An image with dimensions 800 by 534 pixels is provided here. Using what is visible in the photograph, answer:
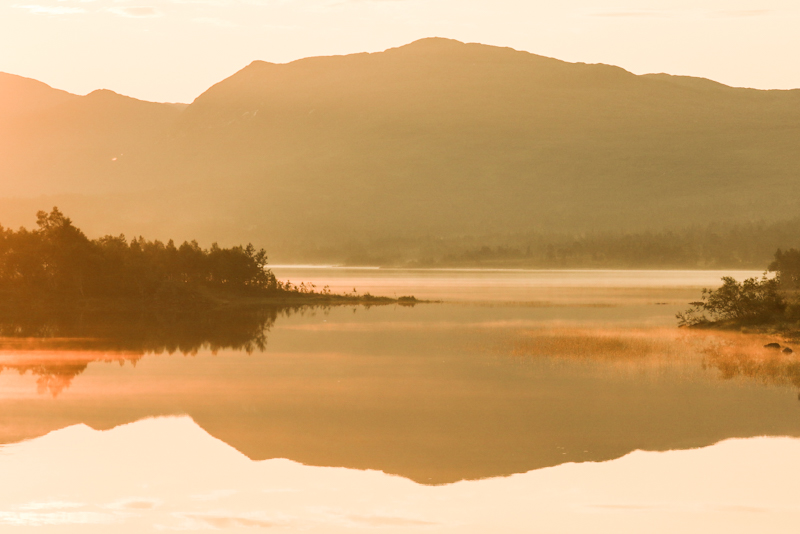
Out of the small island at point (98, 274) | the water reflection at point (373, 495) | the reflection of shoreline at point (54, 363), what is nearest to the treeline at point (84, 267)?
the small island at point (98, 274)

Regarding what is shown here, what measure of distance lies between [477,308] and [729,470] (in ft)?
213

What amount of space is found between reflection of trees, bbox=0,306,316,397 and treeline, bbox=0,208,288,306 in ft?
15.6

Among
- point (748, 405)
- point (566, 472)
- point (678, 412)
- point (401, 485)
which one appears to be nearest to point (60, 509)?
point (401, 485)

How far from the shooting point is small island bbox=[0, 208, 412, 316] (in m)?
78.6

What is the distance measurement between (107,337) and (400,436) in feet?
110

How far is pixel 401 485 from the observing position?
22594mm

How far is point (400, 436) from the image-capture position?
28.1 m

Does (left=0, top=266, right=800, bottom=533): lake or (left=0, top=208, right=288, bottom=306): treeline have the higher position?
(left=0, top=208, right=288, bottom=306): treeline

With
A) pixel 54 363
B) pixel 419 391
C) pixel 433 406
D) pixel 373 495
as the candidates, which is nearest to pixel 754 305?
pixel 419 391

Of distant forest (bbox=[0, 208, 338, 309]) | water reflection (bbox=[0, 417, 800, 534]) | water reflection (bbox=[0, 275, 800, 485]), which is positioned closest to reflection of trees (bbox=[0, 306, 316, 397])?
water reflection (bbox=[0, 275, 800, 485])

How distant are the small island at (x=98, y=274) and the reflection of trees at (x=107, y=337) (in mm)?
3370

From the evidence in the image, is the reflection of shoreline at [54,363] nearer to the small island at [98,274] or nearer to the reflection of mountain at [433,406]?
the reflection of mountain at [433,406]

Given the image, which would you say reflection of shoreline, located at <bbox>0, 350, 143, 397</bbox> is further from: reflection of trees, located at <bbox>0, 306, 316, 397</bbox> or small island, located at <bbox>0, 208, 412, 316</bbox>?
small island, located at <bbox>0, 208, 412, 316</bbox>

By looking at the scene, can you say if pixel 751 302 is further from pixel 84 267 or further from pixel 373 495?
pixel 84 267
